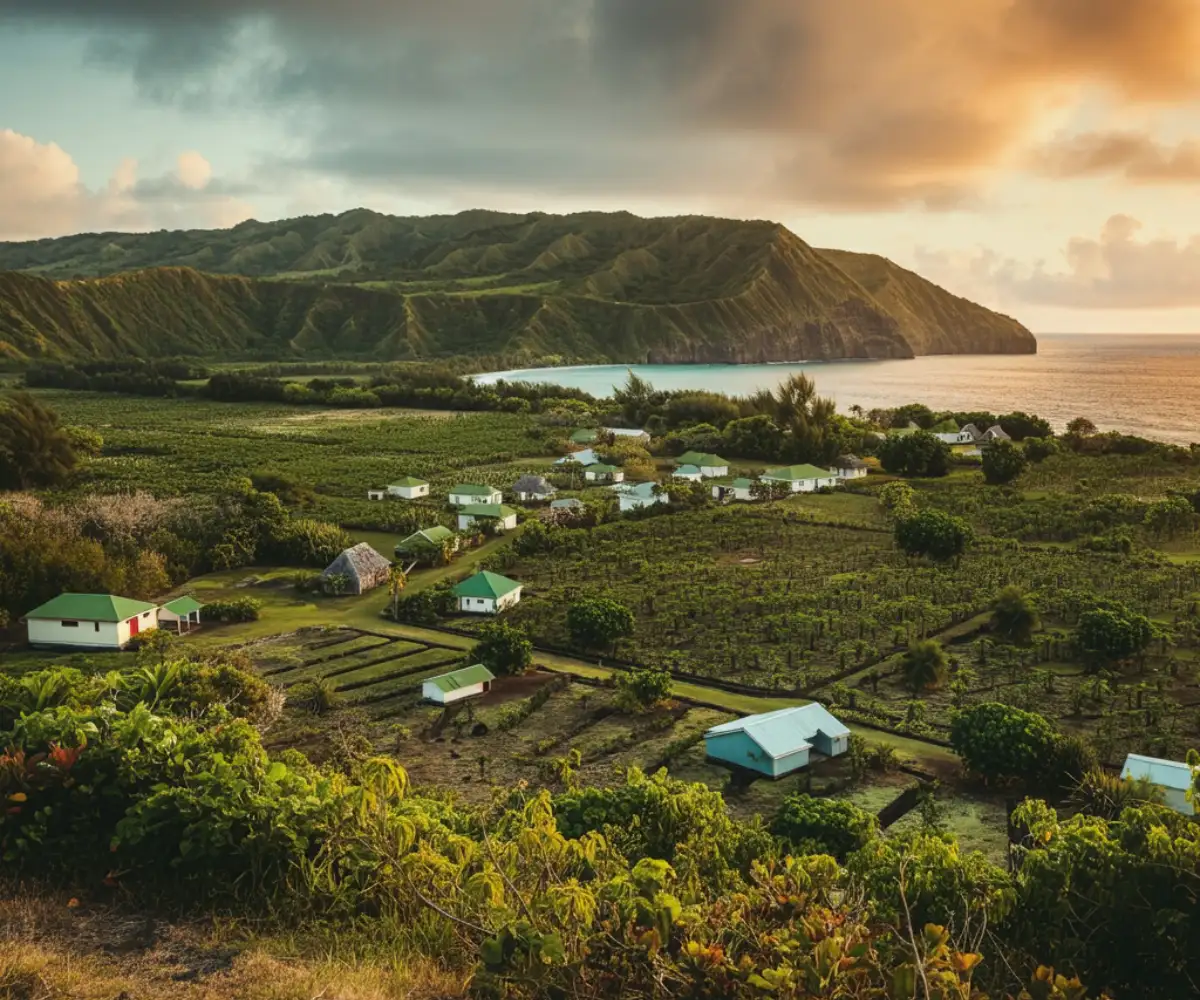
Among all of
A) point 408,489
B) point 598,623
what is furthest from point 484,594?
point 408,489

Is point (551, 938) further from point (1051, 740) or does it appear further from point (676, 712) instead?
point (676, 712)

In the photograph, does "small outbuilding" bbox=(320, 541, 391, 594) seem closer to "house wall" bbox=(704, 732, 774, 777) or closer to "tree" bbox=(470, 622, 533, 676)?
"tree" bbox=(470, 622, 533, 676)

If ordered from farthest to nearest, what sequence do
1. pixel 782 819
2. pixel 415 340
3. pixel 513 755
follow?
pixel 415 340 < pixel 513 755 < pixel 782 819

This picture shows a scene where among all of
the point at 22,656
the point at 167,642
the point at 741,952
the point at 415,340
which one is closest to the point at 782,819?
the point at 741,952

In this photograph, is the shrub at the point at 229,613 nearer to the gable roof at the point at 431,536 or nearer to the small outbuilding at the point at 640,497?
the gable roof at the point at 431,536

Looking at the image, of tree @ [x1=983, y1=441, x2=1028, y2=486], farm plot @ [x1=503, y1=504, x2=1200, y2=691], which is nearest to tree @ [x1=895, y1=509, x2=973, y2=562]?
farm plot @ [x1=503, y1=504, x2=1200, y2=691]
